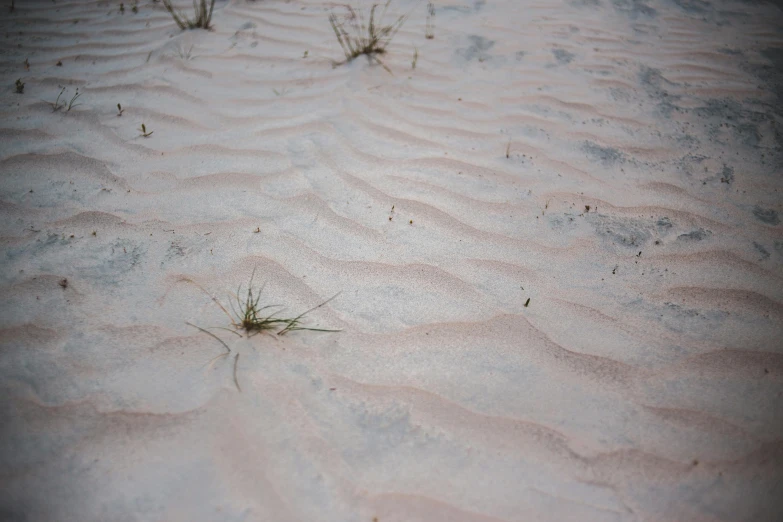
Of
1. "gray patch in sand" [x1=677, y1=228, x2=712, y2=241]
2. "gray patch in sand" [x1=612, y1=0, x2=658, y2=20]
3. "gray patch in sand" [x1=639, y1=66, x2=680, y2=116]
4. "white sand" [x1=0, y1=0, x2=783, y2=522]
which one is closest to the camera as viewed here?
"white sand" [x1=0, y1=0, x2=783, y2=522]

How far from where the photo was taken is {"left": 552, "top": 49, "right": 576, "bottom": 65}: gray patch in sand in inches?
128

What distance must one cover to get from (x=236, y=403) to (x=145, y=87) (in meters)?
2.49

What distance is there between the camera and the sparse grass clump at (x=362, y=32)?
3.20m

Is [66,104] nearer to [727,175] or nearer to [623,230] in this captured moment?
[623,230]

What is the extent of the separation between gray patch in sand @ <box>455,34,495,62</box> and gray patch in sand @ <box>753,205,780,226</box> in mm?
1971

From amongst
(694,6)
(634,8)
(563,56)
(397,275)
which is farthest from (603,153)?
(694,6)

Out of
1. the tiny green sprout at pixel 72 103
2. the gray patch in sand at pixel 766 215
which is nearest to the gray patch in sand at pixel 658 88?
the gray patch in sand at pixel 766 215

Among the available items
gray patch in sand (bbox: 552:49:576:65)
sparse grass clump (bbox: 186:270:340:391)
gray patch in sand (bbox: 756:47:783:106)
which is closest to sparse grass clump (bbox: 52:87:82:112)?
sparse grass clump (bbox: 186:270:340:391)

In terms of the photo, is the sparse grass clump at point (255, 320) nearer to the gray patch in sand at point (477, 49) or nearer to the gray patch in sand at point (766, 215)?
the gray patch in sand at point (766, 215)

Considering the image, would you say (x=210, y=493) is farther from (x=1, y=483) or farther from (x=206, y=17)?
(x=206, y=17)

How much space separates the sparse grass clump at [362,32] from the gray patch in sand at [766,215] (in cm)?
236

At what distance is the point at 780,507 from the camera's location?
129 cm

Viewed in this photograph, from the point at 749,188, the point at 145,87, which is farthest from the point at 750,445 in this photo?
the point at 145,87

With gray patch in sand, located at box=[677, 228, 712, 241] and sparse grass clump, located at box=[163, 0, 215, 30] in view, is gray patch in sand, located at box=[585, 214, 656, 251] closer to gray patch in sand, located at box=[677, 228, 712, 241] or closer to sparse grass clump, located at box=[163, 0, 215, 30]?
gray patch in sand, located at box=[677, 228, 712, 241]
